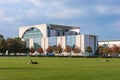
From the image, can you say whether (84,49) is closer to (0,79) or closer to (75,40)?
(75,40)

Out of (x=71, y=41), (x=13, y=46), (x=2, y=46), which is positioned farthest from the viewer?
(x=71, y=41)

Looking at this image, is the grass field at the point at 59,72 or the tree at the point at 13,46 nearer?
the grass field at the point at 59,72

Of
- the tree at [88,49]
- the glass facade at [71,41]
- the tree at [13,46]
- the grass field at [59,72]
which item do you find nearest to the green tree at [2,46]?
the tree at [13,46]

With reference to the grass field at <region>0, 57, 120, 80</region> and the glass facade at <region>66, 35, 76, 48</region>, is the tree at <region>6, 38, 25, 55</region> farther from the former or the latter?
the grass field at <region>0, 57, 120, 80</region>

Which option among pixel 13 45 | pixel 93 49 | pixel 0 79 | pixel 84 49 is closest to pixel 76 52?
pixel 84 49

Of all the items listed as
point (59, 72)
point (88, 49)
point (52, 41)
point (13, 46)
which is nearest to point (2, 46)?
point (13, 46)

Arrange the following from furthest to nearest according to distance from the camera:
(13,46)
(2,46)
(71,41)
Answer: (71,41) < (13,46) < (2,46)

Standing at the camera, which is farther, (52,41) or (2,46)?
(52,41)

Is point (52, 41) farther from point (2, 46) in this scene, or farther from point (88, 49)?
point (2, 46)

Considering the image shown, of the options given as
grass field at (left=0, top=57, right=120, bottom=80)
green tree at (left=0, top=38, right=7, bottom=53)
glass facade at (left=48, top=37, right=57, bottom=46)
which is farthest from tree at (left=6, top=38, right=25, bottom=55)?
grass field at (left=0, top=57, right=120, bottom=80)

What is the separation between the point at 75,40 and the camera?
186250 mm

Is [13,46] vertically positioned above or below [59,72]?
above

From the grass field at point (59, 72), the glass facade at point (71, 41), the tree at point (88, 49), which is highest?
the glass facade at point (71, 41)

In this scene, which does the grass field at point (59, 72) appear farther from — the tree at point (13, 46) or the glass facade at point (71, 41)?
the glass facade at point (71, 41)
